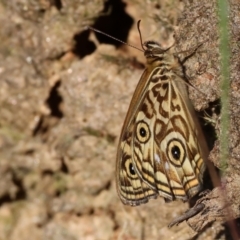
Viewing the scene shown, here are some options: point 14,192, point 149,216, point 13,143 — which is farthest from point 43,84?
point 149,216

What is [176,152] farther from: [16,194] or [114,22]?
[16,194]

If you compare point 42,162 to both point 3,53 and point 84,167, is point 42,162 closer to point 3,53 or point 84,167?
point 84,167

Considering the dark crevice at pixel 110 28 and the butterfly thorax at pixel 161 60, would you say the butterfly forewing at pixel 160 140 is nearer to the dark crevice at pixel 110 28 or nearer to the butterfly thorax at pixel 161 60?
the butterfly thorax at pixel 161 60

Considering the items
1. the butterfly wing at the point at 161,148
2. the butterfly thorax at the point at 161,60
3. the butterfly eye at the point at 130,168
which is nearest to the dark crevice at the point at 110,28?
the butterfly thorax at the point at 161,60

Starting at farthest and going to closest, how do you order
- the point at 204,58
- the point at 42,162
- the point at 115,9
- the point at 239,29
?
the point at 42,162 < the point at 115,9 < the point at 204,58 < the point at 239,29

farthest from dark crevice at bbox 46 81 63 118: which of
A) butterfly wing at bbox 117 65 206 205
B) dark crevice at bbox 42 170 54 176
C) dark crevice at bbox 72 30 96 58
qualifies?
butterfly wing at bbox 117 65 206 205

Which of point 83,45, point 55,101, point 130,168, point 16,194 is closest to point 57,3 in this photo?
point 83,45

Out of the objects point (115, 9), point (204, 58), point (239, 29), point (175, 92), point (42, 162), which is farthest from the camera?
point (42, 162)

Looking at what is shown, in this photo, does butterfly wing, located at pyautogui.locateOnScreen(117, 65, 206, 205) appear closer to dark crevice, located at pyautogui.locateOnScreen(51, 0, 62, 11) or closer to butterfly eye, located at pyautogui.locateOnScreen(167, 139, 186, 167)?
butterfly eye, located at pyautogui.locateOnScreen(167, 139, 186, 167)

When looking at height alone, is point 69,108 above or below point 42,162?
above
